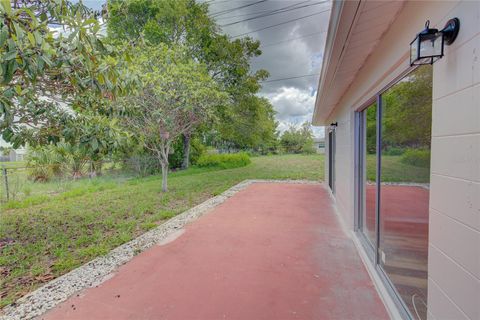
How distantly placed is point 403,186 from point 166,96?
5701 millimetres

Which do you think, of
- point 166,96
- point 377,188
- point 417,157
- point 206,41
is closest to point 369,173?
point 377,188

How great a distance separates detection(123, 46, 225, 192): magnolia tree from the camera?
6.38 m

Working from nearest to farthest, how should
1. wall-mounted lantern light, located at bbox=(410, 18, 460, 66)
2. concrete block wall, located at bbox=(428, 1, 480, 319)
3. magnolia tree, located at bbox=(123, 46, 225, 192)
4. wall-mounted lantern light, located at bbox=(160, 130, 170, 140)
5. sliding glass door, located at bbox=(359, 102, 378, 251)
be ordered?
concrete block wall, located at bbox=(428, 1, 480, 319) → wall-mounted lantern light, located at bbox=(410, 18, 460, 66) → sliding glass door, located at bbox=(359, 102, 378, 251) → magnolia tree, located at bbox=(123, 46, 225, 192) → wall-mounted lantern light, located at bbox=(160, 130, 170, 140)

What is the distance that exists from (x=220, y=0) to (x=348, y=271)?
392 inches

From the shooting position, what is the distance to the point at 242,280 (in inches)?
103

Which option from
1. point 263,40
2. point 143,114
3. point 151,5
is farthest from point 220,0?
point 143,114

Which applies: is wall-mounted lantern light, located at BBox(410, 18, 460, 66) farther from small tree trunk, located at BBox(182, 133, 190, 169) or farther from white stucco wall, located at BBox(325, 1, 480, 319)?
small tree trunk, located at BBox(182, 133, 190, 169)

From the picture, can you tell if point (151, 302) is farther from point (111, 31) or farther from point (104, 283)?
point (111, 31)

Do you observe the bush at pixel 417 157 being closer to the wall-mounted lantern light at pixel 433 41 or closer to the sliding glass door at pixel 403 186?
the sliding glass door at pixel 403 186

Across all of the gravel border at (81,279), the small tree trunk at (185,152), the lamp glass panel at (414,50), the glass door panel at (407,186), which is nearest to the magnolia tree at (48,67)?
the gravel border at (81,279)

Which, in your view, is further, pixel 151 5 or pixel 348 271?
pixel 151 5

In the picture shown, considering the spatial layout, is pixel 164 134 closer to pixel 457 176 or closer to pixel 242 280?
pixel 242 280

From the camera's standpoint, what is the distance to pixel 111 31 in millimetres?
11664

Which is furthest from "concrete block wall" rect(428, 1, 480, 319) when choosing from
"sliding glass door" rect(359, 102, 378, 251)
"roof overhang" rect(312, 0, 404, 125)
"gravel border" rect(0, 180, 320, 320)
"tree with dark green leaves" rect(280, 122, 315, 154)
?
"tree with dark green leaves" rect(280, 122, 315, 154)
